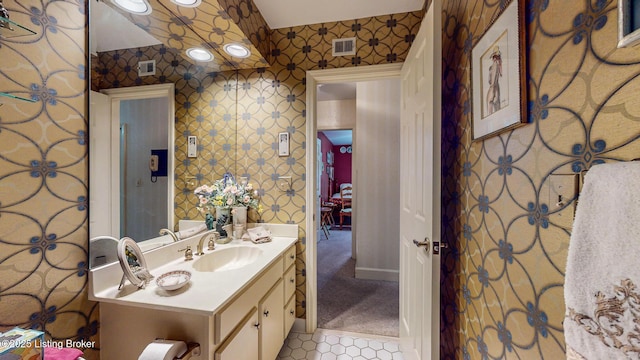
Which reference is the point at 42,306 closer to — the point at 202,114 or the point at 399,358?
the point at 202,114

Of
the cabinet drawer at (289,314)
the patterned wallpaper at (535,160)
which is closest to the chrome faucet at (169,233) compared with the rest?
the cabinet drawer at (289,314)

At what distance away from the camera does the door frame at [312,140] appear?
1.85 m

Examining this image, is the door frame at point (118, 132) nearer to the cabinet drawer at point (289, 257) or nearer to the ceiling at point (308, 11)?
the ceiling at point (308, 11)

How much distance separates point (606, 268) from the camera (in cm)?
41

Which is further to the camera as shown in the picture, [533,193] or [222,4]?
[222,4]

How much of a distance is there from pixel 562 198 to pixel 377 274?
2640 millimetres

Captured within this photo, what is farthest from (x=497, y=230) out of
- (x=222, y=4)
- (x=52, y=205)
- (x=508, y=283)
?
(x=222, y=4)

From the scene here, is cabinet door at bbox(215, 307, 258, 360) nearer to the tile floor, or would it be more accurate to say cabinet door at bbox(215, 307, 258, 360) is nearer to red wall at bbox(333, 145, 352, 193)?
the tile floor

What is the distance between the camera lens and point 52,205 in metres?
0.83

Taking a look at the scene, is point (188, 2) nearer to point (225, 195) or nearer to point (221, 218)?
point (225, 195)

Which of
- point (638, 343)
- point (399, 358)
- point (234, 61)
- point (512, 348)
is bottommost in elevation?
point (399, 358)

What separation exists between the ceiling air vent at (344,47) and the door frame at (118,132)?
4.09 feet

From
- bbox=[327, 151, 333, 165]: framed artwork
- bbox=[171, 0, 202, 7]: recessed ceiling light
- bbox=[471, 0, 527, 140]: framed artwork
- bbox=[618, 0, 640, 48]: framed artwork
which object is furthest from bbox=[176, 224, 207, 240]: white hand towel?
bbox=[327, 151, 333, 165]: framed artwork

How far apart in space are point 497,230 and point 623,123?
0.51 m
